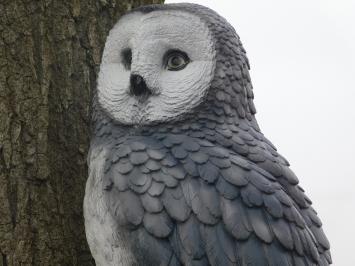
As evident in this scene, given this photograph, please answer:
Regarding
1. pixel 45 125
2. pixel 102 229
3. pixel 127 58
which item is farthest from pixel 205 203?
pixel 45 125

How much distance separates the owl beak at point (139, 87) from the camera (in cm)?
151

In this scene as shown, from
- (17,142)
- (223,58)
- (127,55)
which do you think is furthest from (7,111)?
(223,58)

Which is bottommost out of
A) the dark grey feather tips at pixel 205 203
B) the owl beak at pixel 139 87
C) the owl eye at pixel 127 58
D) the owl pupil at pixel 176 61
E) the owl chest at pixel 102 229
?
the owl chest at pixel 102 229

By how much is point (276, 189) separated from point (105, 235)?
0.40 metres

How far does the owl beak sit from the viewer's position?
59.4 inches

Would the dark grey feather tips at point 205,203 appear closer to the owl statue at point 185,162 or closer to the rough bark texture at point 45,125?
the owl statue at point 185,162

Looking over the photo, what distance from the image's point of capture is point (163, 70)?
5.02ft

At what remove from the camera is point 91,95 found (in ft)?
5.91

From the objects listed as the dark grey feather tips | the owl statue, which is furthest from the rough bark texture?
the dark grey feather tips

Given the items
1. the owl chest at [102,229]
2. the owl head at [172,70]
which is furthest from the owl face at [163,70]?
the owl chest at [102,229]

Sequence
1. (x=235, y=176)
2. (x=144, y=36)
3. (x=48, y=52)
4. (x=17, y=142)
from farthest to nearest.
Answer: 1. (x=48, y=52)
2. (x=17, y=142)
3. (x=144, y=36)
4. (x=235, y=176)

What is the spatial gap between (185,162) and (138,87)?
23cm

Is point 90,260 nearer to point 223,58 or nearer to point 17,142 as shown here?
point 17,142

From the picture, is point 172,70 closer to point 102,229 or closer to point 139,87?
point 139,87
